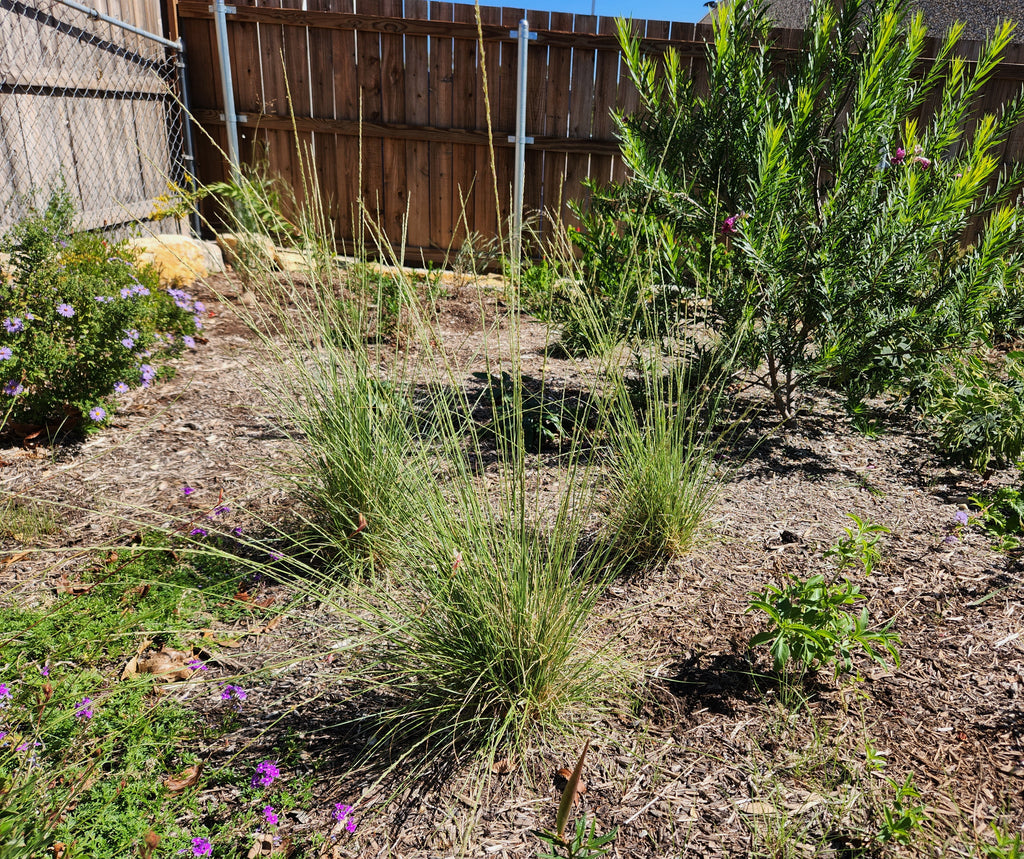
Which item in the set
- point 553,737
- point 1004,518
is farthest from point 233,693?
point 1004,518

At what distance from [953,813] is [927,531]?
1.37 m

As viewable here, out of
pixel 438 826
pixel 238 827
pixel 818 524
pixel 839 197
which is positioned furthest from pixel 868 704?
pixel 839 197

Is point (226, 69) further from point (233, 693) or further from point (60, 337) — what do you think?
point (233, 693)

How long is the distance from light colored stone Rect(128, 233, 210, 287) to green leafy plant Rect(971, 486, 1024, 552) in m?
5.01

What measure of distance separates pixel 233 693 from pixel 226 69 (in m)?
6.05

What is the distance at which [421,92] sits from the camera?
6.59 metres

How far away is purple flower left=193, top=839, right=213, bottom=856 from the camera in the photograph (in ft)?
4.94

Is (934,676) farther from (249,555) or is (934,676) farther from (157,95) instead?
(157,95)

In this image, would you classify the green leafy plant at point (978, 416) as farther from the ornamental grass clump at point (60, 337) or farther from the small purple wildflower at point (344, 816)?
the ornamental grass clump at point (60, 337)

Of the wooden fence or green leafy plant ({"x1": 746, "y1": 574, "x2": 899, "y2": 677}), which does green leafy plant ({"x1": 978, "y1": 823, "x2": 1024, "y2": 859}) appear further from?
the wooden fence

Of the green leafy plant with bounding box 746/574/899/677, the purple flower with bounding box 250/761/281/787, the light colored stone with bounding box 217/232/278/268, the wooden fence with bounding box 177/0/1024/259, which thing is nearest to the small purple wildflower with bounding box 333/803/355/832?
the purple flower with bounding box 250/761/281/787

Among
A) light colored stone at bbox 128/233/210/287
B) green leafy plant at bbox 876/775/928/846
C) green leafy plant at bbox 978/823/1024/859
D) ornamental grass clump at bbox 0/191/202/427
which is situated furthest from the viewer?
light colored stone at bbox 128/233/210/287

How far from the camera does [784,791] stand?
167cm

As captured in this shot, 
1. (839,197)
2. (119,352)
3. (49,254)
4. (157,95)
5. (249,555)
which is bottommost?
(249,555)
